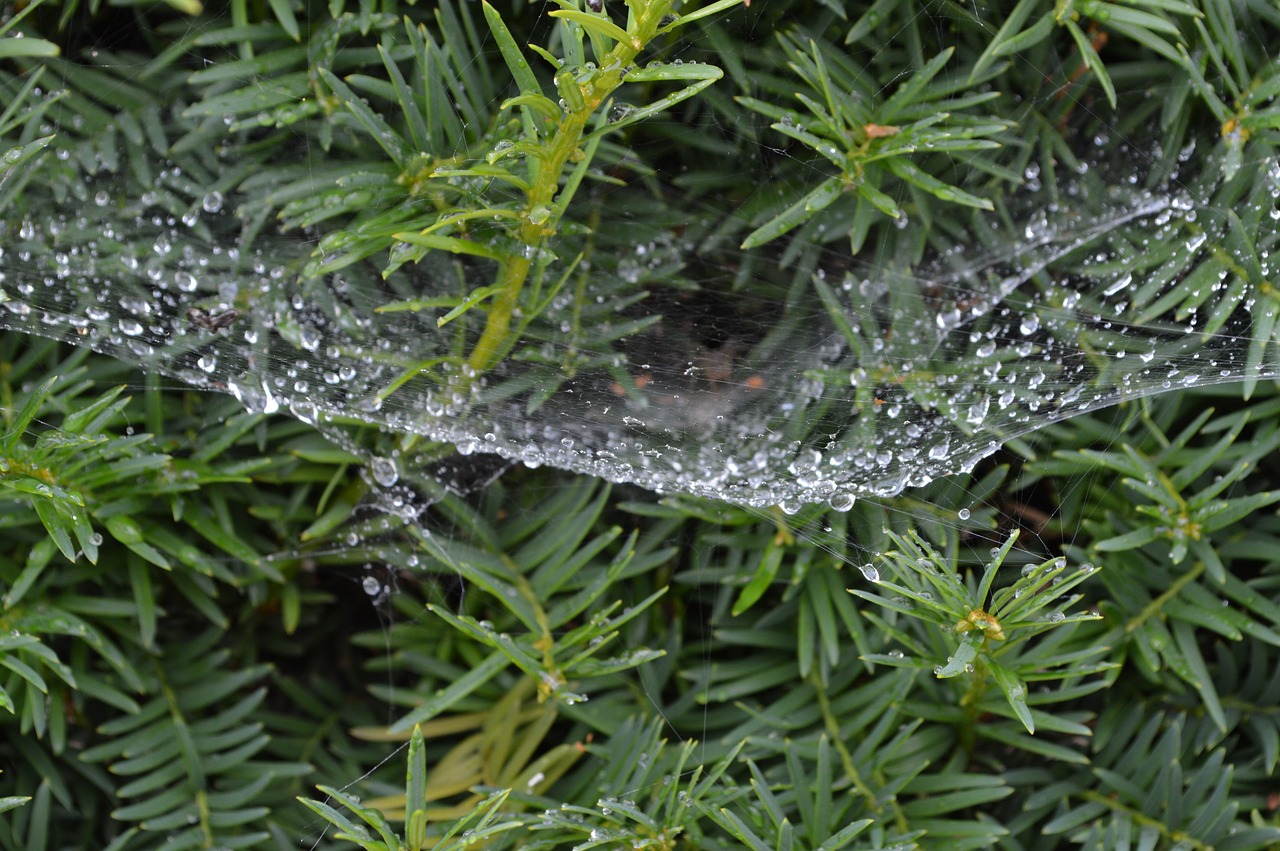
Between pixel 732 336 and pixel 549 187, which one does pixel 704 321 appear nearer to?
pixel 732 336

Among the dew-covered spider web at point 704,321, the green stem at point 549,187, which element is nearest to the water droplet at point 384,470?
the dew-covered spider web at point 704,321

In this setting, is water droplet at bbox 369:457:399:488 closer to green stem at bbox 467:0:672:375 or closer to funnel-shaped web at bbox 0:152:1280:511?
funnel-shaped web at bbox 0:152:1280:511

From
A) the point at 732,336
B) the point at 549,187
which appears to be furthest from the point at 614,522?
the point at 549,187

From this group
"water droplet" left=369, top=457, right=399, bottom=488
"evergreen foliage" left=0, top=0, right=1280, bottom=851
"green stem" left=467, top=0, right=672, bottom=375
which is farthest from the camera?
"water droplet" left=369, top=457, right=399, bottom=488

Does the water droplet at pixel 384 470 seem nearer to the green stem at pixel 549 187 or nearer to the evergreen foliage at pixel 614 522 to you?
the evergreen foliage at pixel 614 522

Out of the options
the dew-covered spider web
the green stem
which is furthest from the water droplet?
the green stem
